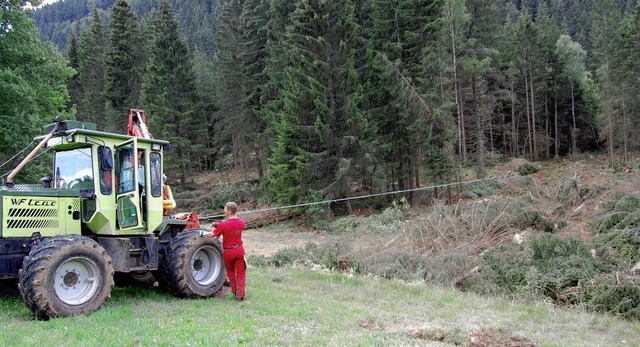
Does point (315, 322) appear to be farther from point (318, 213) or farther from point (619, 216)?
point (318, 213)

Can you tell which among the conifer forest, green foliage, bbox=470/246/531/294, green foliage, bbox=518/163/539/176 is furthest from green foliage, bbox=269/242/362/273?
green foliage, bbox=518/163/539/176

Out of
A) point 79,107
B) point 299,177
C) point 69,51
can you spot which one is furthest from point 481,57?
point 69,51

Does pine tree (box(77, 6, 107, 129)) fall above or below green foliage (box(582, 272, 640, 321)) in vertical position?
above

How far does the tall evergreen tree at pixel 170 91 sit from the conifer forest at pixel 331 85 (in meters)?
0.10

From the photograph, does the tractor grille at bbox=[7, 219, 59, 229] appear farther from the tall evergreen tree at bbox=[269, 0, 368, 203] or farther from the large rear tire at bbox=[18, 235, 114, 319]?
the tall evergreen tree at bbox=[269, 0, 368, 203]

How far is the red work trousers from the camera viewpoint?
298 inches

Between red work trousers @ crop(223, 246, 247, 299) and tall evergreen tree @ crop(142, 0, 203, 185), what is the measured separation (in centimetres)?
2664

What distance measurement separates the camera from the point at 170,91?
34000 millimetres

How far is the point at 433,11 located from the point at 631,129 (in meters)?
21.5

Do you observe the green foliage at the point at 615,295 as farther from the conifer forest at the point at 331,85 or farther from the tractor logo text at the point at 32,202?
the conifer forest at the point at 331,85

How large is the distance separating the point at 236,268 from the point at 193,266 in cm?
90

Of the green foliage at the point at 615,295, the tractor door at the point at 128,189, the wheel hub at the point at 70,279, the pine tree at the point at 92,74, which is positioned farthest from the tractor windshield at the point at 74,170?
the pine tree at the point at 92,74

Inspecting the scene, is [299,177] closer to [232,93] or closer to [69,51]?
[232,93]

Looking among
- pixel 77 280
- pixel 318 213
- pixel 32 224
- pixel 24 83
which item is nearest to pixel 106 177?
pixel 32 224
